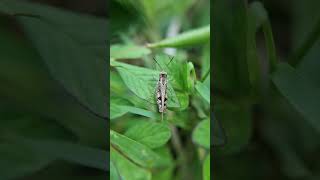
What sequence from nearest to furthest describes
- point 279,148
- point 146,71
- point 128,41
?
point 146,71
point 128,41
point 279,148

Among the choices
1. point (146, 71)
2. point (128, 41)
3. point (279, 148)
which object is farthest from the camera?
point (279, 148)

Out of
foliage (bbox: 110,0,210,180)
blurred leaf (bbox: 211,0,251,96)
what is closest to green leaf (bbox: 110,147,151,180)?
foliage (bbox: 110,0,210,180)

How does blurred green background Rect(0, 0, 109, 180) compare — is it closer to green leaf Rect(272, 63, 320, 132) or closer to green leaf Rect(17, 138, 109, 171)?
green leaf Rect(17, 138, 109, 171)

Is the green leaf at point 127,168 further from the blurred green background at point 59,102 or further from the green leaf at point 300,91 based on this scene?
the green leaf at point 300,91

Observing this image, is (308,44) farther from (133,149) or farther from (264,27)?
(133,149)

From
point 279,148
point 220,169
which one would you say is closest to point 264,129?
point 279,148

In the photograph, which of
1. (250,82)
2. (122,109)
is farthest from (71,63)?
(250,82)

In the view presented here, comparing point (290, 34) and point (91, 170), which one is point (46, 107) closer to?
point (91, 170)

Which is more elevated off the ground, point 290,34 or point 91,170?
point 290,34
